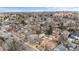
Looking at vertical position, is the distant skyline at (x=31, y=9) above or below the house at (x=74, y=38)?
above

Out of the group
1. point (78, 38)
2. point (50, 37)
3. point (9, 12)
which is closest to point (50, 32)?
point (50, 37)

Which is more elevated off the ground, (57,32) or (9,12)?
(9,12)

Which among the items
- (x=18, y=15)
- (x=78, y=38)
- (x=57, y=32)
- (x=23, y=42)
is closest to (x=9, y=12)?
(x=18, y=15)

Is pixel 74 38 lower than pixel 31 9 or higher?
lower

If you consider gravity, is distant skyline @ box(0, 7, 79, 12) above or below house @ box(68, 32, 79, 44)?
above
